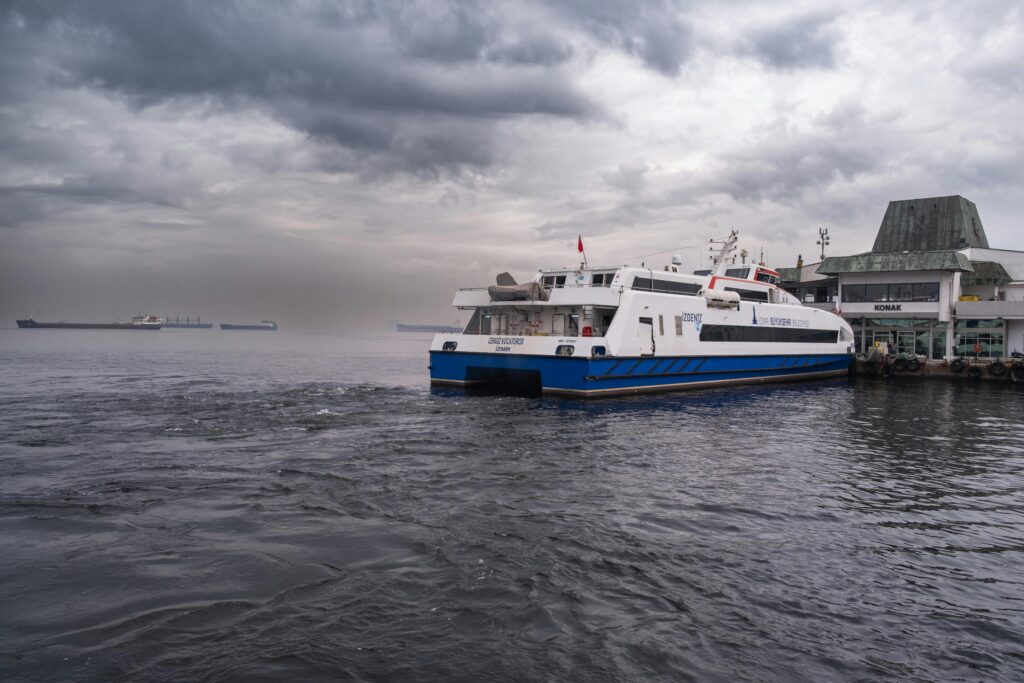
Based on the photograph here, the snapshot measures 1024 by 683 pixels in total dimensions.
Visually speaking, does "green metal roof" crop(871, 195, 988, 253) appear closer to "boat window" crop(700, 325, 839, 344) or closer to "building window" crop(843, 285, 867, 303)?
"building window" crop(843, 285, 867, 303)

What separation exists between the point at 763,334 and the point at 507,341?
43.2ft

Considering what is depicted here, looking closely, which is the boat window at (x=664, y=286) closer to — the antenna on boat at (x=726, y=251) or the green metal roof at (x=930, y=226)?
the antenna on boat at (x=726, y=251)

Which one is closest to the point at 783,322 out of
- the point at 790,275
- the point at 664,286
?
the point at 664,286

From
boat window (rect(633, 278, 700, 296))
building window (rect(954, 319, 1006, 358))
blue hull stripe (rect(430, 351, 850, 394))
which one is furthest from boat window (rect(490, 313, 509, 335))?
building window (rect(954, 319, 1006, 358))

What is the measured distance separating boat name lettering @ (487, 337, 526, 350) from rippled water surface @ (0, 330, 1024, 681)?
7556mm

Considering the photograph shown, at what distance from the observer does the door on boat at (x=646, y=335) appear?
23028 millimetres

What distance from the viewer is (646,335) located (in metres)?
23.3

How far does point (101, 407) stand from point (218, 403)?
10.4 ft

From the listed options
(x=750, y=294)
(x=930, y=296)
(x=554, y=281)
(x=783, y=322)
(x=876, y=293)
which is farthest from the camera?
(x=876, y=293)

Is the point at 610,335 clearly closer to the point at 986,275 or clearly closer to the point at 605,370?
the point at 605,370

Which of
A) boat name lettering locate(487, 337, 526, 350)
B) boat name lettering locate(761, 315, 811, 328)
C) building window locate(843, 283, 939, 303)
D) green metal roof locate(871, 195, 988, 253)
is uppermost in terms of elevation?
green metal roof locate(871, 195, 988, 253)

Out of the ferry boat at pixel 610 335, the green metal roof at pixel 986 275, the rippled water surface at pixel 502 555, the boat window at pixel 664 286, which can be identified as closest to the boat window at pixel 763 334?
the ferry boat at pixel 610 335

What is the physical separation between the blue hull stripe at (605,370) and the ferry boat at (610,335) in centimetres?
4

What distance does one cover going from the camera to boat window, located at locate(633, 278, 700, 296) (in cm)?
2400
